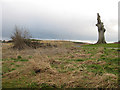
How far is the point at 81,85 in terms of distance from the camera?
543 centimetres

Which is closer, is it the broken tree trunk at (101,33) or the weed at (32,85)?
the weed at (32,85)

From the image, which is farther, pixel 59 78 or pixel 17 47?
pixel 17 47

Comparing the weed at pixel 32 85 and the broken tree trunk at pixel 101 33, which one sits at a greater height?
the broken tree trunk at pixel 101 33

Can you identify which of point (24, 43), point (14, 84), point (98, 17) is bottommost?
point (14, 84)

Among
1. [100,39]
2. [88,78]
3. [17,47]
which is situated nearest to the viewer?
[88,78]

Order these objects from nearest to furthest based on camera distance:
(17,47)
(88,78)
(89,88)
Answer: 1. (89,88)
2. (88,78)
3. (17,47)

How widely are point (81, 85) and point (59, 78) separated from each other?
1.25 meters

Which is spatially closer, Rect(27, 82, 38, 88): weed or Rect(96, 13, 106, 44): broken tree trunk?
Rect(27, 82, 38, 88): weed

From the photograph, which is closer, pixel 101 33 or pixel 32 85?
pixel 32 85

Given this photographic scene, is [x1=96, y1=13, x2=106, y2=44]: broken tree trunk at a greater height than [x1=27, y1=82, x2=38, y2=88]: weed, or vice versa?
[x1=96, y1=13, x2=106, y2=44]: broken tree trunk

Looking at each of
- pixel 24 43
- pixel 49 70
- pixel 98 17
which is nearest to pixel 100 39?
pixel 98 17

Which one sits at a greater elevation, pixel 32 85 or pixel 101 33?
pixel 101 33

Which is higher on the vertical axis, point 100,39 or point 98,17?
point 98,17

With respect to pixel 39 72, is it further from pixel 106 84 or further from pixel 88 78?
pixel 106 84
